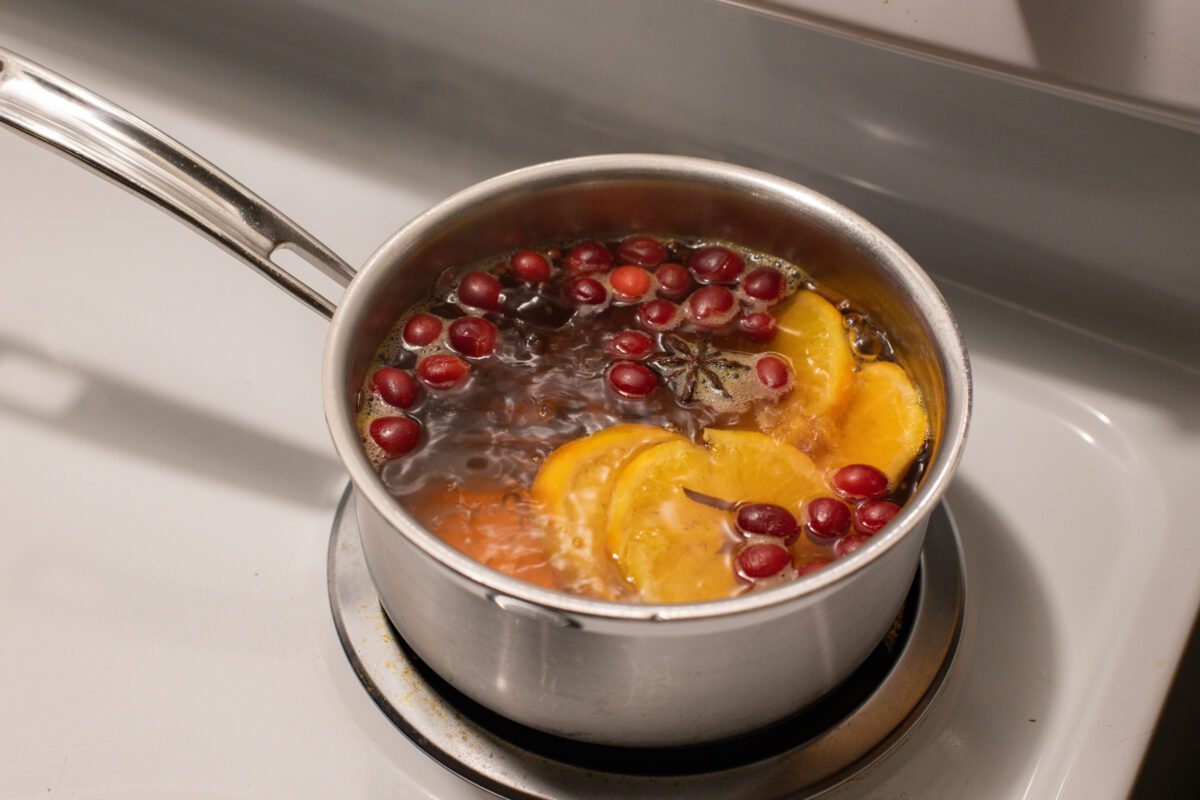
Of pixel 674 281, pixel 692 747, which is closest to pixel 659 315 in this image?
pixel 674 281

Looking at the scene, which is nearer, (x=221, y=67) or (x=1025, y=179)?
(x=1025, y=179)

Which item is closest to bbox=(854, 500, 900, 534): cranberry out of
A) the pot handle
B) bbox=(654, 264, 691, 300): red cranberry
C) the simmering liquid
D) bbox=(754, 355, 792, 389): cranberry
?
the simmering liquid

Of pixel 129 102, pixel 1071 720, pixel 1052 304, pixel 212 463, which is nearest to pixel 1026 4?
pixel 1052 304

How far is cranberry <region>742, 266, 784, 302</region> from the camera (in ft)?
2.57

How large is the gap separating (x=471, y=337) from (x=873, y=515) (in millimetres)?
279

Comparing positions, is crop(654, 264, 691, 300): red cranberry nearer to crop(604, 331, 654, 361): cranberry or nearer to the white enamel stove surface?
crop(604, 331, 654, 361): cranberry

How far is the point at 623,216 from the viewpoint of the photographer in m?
0.80

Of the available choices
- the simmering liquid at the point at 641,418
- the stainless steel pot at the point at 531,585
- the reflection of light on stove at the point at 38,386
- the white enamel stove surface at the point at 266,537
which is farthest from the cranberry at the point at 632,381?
the reflection of light on stove at the point at 38,386

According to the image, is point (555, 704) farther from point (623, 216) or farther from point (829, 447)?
point (623, 216)

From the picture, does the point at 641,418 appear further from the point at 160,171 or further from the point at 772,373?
the point at 160,171

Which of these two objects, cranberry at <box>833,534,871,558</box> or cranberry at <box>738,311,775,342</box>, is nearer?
cranberry at <box>833,534,871,558</box>

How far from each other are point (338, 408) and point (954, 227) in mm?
479

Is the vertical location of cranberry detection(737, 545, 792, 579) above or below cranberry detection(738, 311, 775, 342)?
below

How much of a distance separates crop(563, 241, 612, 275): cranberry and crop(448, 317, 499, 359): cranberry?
79 mm
